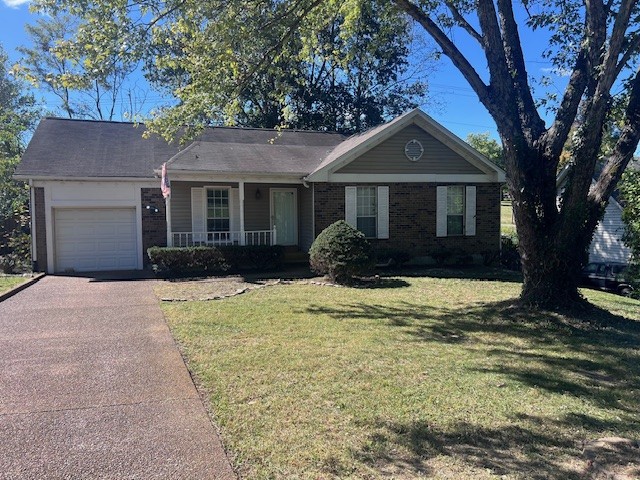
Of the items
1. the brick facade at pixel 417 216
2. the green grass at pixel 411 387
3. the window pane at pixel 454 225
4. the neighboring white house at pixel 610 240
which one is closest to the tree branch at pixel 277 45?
the green grass at pixel 411 387

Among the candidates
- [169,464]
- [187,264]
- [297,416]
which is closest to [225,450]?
[169,464]

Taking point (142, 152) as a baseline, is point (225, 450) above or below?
below

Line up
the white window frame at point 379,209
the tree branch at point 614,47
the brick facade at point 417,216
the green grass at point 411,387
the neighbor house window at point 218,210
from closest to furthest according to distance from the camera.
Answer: the green grass at point 411,387
the tree branch at point 614,47
the brick facade at point 417,216
the white window frame at point 379,209
the neighbor house window at point 218,210

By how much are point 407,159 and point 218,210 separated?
6817 millimetres

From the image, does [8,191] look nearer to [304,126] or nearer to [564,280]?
[304,126]

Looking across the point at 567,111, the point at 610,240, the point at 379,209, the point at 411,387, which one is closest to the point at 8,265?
the point at 379,209

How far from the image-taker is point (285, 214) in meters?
18.3

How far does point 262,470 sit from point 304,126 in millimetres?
26956

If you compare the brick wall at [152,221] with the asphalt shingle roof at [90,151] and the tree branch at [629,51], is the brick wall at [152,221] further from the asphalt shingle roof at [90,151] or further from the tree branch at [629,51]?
the tree branch at [629,51]

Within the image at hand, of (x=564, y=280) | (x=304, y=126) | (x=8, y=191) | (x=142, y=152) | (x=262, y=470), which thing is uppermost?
(x=304, y=126)

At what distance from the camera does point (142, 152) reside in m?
17.5

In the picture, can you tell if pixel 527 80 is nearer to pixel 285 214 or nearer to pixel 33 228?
pixel 285 214

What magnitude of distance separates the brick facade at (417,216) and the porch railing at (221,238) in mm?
2153

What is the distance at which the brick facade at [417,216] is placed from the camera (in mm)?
16406
